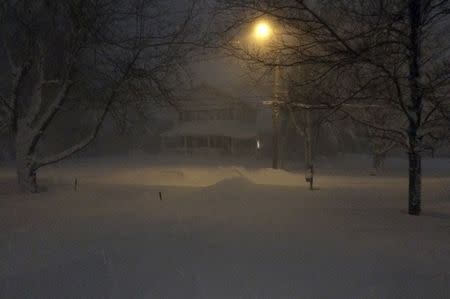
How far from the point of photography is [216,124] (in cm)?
5050

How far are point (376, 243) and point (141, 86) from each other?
29.7 feet

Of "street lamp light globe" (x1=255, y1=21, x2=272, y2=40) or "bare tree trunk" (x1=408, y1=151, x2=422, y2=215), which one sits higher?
"street lamp light globe" (x1=255, y1=21, x2=272, y2=40)

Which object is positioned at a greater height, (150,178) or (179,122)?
(179,122)

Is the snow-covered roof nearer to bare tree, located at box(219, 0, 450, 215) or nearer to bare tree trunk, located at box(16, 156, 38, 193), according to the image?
bare tree trunk, located at box(16, 156, 38, 193)

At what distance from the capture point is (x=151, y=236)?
762cm

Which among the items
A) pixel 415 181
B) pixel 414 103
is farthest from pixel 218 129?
pixel 414 103

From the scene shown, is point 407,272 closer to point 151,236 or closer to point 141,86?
point 151,236

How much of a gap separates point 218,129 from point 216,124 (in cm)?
141

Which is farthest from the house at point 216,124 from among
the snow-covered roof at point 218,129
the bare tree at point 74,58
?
the bare tree at point 74,58

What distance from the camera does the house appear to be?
4962 cm

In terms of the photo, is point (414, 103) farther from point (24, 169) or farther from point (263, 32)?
point (24, 169)

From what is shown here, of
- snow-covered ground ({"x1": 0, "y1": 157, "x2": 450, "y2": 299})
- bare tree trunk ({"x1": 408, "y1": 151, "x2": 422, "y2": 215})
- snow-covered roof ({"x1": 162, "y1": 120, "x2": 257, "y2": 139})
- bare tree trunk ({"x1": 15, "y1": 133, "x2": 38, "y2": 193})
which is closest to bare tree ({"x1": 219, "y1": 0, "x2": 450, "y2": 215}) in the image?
bare tree trunk ({"x1": 408, "y1": 151, "x2": 422, "y2": 215})

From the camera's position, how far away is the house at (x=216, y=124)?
49625 mm

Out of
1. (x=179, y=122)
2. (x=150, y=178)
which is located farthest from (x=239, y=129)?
(x=150, y=178)
